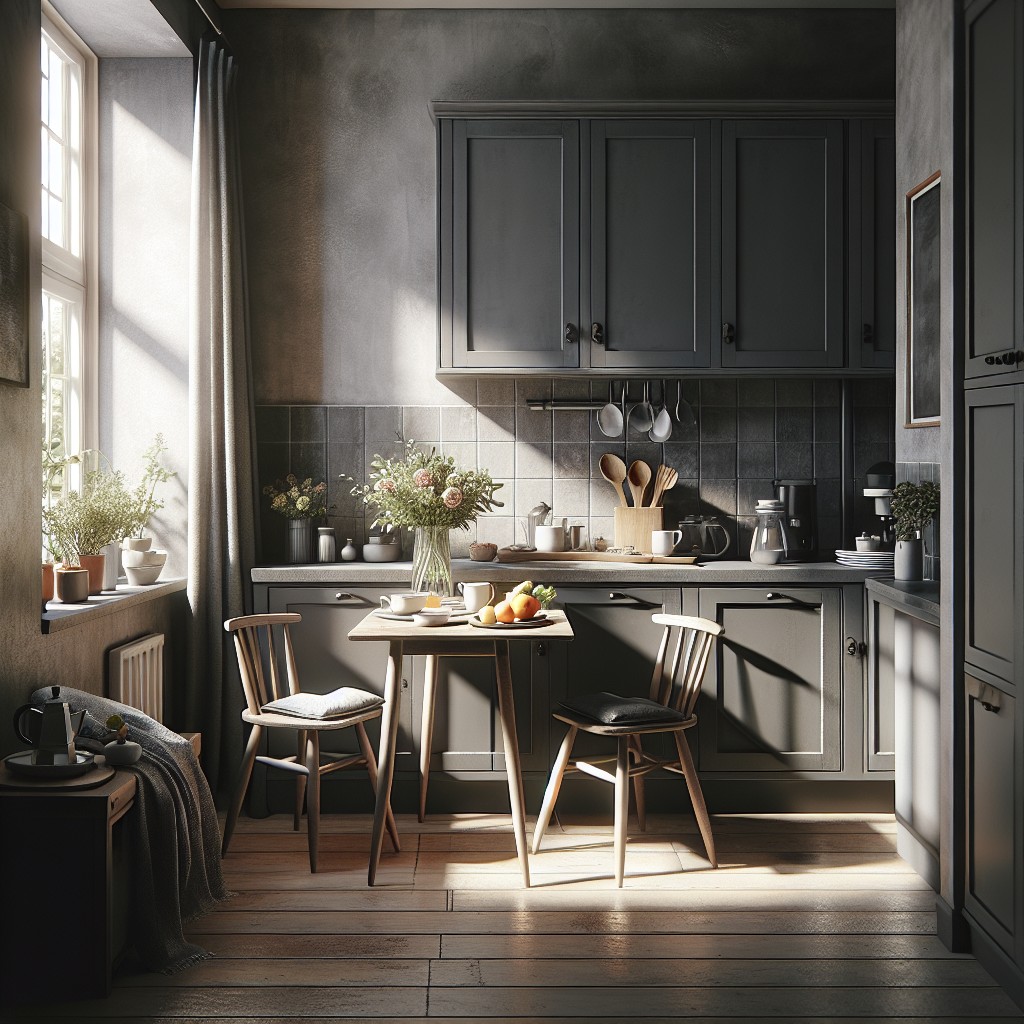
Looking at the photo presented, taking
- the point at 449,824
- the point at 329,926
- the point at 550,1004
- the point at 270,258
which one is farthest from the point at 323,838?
the point at 270,258

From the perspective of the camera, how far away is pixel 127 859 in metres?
2.81

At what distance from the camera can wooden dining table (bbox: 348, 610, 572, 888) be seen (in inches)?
133

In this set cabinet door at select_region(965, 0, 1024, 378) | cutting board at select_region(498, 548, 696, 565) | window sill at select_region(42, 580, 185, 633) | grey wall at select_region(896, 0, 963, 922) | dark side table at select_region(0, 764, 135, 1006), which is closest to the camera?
dark side table at select_region(0, 764, 135, 1006)

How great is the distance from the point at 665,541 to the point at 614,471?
43 centimetres

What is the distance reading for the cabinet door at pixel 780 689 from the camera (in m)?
4.16

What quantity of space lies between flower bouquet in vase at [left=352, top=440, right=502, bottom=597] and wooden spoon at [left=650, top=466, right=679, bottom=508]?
Answer: 3.20 feet

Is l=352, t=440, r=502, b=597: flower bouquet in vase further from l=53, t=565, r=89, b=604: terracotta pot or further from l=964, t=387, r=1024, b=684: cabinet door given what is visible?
l=964, t=387, r=1024, b=684: cabinet door

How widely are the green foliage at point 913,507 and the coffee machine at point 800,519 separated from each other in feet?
2.15

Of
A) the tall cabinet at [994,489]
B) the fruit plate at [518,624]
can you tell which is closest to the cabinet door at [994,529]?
the tall cabinet at [994,489]

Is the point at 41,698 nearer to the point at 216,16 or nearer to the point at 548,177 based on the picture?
the point at 548,177

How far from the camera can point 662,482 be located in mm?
4637

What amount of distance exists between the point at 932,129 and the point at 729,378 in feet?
4.22

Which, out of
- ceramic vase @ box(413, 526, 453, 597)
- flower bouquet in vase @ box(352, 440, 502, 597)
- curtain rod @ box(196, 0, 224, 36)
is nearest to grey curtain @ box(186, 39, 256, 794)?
curtain rod @ box(196, 0, 224, 36)

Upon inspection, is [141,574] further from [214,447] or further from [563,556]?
[563,556]
